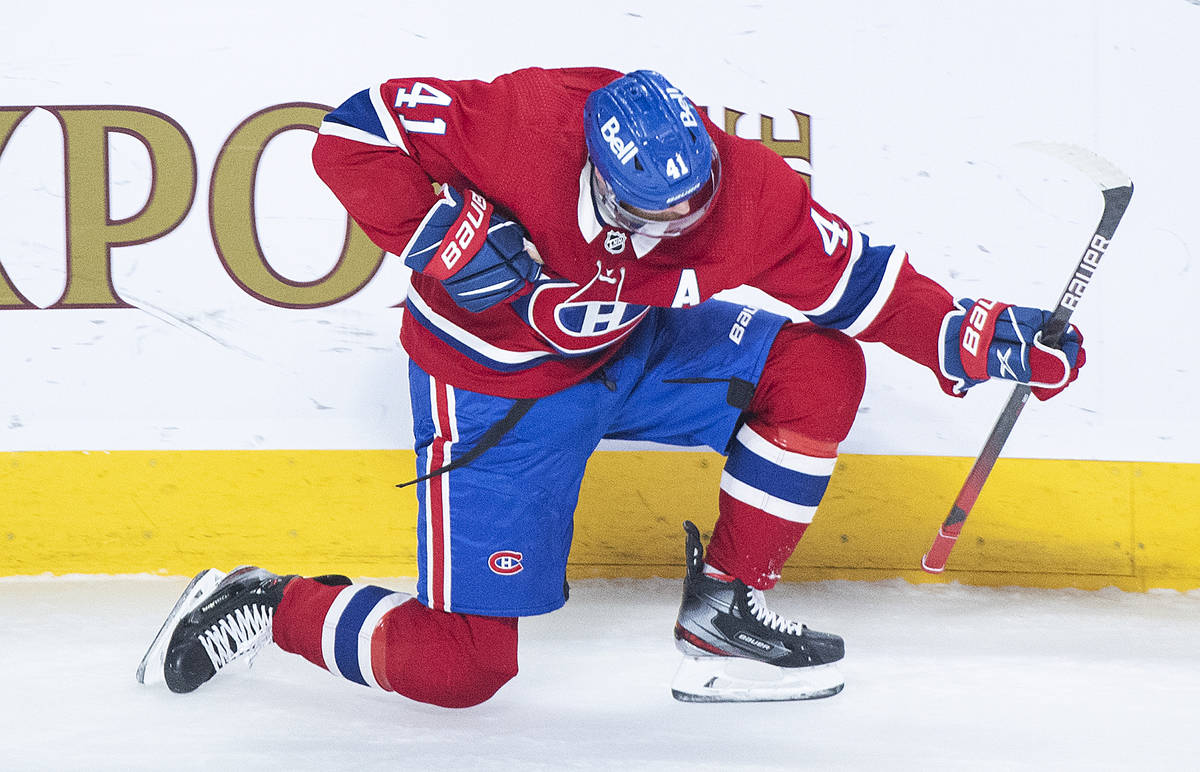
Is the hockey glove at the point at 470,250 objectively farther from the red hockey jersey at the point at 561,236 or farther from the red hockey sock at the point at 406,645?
the red hockey sock at the point at 406,645

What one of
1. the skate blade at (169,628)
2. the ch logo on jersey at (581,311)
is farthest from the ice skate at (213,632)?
the ch logo on jersey at (581,311)

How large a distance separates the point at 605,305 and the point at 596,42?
827mm

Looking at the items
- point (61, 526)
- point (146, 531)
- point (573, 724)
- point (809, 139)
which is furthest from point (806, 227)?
point (61, 526)

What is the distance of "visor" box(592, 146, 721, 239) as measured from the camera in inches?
53.5

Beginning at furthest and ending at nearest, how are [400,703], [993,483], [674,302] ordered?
[993,483], [400,703], [674,302]

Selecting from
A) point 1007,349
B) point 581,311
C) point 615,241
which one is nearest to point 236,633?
point 581,311

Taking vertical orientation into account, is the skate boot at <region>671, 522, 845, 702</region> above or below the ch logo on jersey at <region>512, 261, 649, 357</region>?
below

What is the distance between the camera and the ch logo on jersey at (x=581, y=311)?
1528mm

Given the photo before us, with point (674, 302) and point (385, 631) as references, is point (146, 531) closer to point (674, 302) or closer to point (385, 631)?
point (385, 631)

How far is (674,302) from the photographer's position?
1.54m

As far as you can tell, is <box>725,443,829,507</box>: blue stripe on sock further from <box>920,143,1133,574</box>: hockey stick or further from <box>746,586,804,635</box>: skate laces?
<box>920,143,1133,574</box>: hockey stick

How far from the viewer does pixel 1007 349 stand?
1.56 metres

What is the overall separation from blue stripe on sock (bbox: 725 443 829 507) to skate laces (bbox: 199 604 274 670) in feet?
2.64

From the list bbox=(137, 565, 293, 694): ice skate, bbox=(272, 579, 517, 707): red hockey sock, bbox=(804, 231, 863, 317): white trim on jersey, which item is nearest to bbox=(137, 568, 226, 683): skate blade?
bbox=(137, 565, 293, 694): ice skate
